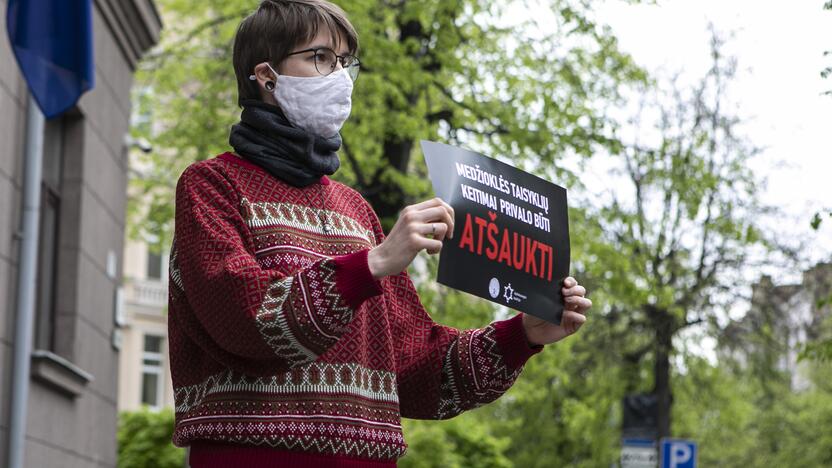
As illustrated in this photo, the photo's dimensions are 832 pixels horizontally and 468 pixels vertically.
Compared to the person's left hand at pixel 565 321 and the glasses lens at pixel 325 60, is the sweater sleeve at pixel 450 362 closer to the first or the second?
the person's left hand at pixel 565 321

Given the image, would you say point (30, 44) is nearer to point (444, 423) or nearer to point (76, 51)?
point (76, 51)

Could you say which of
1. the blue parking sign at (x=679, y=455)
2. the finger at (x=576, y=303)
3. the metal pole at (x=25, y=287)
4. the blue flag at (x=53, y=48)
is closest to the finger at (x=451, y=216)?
the finger at (x=576, y=303)

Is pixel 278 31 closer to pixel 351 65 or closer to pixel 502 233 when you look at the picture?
pixel 351 65

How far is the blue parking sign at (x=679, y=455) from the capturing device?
17.0m

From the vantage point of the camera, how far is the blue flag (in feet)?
29.8

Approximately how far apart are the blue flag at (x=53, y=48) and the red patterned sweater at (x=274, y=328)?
6.10 meters

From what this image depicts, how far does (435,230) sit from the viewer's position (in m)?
2.97

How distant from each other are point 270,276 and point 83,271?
31.6ft

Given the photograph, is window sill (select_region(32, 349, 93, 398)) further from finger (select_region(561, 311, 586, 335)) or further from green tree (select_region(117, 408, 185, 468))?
green tree (select_region(117, 408, 185, 468))

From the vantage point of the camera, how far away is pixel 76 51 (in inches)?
374

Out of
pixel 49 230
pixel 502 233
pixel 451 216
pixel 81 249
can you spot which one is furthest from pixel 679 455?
pixel 451 216

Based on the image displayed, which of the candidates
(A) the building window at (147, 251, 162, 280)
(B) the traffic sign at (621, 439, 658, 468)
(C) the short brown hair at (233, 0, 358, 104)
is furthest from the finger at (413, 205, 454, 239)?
(A) the building window at (147, 251, 162, 280)

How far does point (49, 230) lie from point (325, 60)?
29.8 ft

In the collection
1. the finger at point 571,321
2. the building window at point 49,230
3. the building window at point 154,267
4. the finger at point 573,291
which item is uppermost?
the building window at point 154,267
